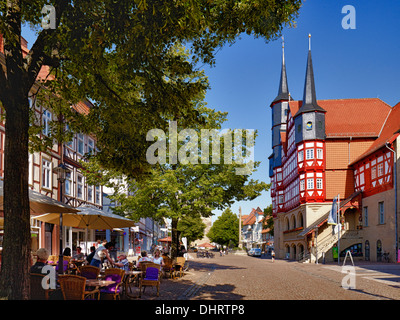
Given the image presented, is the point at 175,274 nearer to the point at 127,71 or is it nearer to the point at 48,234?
the point at 48,234

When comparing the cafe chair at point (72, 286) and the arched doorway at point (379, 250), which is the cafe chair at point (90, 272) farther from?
the arched doorway at point (379, 250)

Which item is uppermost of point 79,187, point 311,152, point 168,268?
point 311,152

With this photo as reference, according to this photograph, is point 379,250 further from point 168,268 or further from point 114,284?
point 114,284

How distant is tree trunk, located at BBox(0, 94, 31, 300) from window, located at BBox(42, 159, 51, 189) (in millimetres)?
20601

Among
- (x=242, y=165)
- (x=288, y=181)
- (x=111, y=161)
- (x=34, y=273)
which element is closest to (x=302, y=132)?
(x=288, y=181)

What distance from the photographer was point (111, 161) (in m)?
11.1

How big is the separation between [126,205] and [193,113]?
15.0 metres

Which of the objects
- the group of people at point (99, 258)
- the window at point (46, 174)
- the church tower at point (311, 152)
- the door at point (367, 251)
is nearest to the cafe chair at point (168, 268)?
the group of people at point (99, 258)

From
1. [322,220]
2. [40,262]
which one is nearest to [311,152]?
[322,220]

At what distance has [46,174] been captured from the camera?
1096 inches

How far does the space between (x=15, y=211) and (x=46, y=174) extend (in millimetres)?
21355

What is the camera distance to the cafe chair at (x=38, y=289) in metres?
8.52

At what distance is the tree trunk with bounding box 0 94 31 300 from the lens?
7.39 meters

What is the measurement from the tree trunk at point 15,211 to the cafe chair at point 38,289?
0.99m
